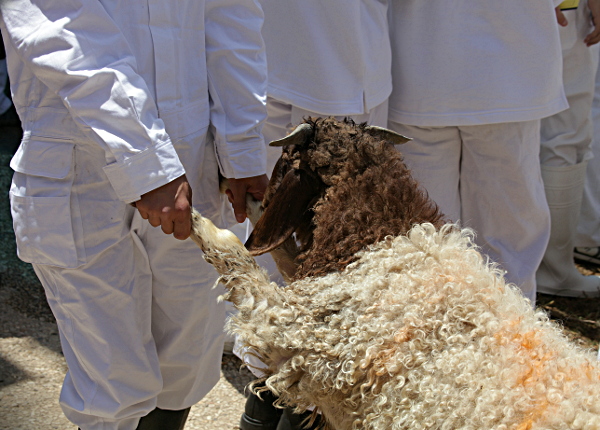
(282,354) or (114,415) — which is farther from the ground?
(282,354)

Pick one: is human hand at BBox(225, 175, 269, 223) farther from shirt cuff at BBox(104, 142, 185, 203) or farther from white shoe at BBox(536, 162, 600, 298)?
white shoe at BBox(536, 162, 600, 298)

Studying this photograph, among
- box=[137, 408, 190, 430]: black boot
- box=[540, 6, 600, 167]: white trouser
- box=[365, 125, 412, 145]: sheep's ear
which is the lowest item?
box=[137, 408, 190, 430]: black boot

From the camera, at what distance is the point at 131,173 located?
1.95 metres

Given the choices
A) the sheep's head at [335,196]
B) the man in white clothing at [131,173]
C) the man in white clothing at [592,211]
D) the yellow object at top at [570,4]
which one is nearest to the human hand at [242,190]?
the man in white clothing at [131,173]

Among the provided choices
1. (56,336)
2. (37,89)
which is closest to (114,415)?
(37,89)

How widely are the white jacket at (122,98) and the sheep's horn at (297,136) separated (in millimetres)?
188

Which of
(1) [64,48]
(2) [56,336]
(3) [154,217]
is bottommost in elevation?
(2) [56,336]

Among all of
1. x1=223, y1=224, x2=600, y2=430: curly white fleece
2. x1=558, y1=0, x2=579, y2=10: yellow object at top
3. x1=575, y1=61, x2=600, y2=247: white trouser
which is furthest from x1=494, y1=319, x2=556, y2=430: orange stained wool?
x1=575, y1=61, x2=600, y2=247: white trouser

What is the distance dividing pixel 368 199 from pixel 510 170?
1.56 metres

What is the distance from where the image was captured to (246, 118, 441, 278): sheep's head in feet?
6.97

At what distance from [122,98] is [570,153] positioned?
11.9 feet

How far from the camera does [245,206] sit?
2.50 m

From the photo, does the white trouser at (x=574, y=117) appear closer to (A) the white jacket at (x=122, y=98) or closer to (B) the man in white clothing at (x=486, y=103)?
(B) the man in white clothing at (x=486, y=103)

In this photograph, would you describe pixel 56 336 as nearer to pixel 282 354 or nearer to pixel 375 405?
pixel 282 354
